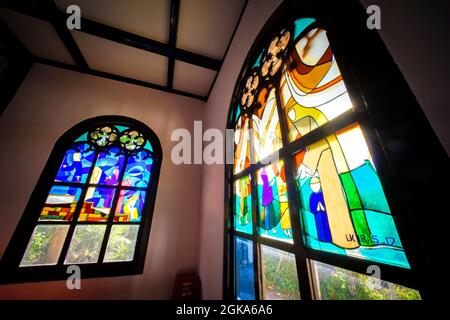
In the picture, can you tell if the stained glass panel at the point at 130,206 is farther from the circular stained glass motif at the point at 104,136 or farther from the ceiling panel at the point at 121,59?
the ceiling panel at the point at 121,59

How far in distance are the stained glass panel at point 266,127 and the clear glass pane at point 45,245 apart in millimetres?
2406

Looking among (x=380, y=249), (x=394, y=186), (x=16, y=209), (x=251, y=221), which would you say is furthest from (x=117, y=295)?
(x=394, y=186)

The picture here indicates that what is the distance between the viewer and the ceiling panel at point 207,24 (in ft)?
5.29

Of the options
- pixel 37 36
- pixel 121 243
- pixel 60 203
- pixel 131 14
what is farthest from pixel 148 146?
pixel 37 36

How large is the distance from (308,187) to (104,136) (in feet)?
9.07

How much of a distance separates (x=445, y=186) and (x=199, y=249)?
218 cm

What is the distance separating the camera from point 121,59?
2236 millimetres

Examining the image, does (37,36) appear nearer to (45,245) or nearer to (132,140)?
(132,140)

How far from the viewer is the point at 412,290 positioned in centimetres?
41

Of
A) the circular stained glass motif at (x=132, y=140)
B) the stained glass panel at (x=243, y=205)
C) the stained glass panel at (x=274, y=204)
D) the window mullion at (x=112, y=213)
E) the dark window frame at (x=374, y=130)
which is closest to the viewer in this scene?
the dark window frame at (x=374, y=130)

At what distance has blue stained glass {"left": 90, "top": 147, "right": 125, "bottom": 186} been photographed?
215 cm

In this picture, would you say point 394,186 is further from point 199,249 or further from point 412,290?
point 199,249

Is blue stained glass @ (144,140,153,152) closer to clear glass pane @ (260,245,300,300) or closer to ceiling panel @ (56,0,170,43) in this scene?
ceiling panel @ (56,0,170,43)

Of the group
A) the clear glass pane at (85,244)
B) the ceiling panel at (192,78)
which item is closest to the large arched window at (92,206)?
the clear glass pane at (85,244)
